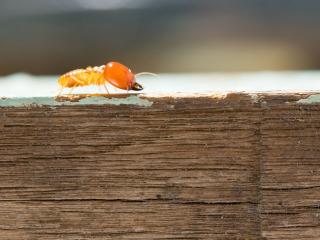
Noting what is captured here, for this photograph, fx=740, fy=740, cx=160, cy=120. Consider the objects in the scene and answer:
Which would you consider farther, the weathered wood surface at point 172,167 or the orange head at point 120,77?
the orange head at point 120,77

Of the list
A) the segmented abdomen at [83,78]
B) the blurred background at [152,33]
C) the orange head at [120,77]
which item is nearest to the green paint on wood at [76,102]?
the orange head at [120,77]

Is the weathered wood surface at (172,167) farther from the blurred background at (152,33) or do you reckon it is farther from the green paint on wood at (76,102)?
the blurred background at (152,33)

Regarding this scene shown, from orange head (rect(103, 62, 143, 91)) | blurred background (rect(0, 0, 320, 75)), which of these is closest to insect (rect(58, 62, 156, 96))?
orange head (rect(103, 62, 143, 91))

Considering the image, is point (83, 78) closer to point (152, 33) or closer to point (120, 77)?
point (120, 77)

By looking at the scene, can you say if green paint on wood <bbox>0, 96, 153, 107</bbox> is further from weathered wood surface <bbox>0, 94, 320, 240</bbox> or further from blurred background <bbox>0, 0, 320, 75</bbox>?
blurred background <bbox>0, 0, 320, 75</bbox>

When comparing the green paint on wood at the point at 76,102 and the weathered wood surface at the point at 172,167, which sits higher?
the green paint on wood at the point at 76,102

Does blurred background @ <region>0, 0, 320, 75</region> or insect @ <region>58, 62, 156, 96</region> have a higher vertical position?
blurred background @ <region>0, 0, 320, 75</region>
